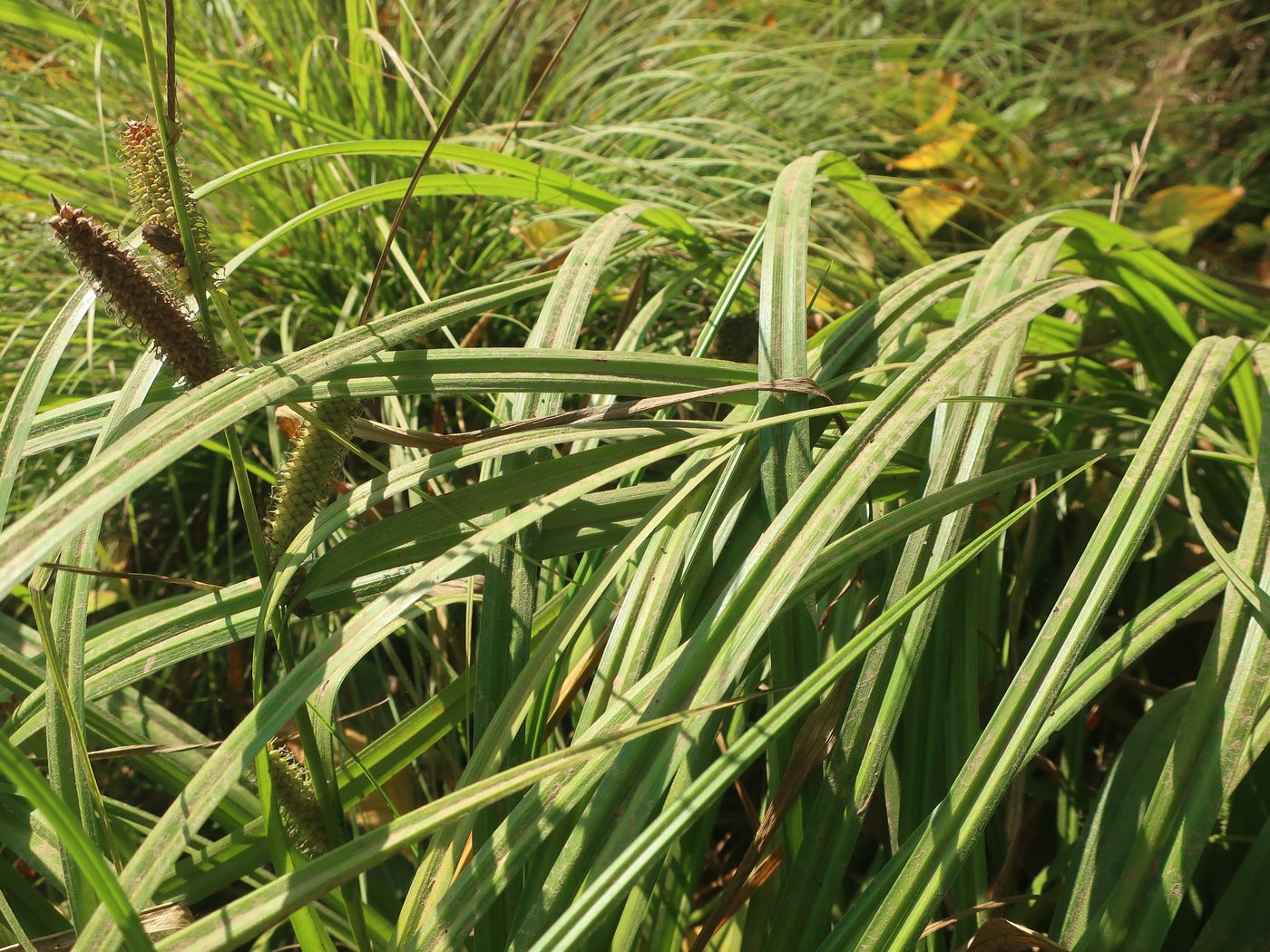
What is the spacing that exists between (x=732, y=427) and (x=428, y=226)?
125cm

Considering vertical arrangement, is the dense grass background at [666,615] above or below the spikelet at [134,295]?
below

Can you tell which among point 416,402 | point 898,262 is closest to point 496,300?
point 416,402

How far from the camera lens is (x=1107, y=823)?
890 millimetres

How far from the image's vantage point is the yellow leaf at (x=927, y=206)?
199 centimetres

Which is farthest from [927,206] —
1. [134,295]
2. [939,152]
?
[134,295]

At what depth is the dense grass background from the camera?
2.27 feet

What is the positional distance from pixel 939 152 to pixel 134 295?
6.50ft

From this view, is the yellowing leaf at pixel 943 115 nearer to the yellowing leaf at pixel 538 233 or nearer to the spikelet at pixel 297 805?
the yellowing leaf at pixel 538 233

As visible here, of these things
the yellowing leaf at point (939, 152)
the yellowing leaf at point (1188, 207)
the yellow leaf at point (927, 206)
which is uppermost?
the yellowing leaf at point (939, 152)

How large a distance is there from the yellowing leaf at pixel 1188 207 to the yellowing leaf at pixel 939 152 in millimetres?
428

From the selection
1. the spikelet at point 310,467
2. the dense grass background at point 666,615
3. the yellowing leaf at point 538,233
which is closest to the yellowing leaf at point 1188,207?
the dense grass background at point 666,615

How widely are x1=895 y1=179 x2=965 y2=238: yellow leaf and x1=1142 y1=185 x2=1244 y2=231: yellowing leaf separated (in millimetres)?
507

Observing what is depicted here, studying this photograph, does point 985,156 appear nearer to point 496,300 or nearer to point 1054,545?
point 1054,545

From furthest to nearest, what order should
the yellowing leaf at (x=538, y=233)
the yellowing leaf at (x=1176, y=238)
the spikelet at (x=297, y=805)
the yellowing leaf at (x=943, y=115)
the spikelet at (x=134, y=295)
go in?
the yellowing leaf at (x=943, y=115), the yellowing leaf at (x=1176, y=238), the yellowing leaf at (x=538, y=233), the spikelet at (x=297, y=805), the spikelet at (x=134, y=295)
